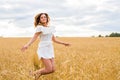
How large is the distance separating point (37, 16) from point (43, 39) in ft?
1.51

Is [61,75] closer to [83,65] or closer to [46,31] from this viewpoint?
[46,31]

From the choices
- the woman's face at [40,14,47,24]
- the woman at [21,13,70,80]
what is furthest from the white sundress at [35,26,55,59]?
the woman's face at [40,14,47,24]

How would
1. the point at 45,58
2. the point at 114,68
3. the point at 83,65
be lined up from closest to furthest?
the point at 45,58, the point at 114,68, the point at 83,65

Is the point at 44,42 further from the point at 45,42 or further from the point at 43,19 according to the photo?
the point at 43,19

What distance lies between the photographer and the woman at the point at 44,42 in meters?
6.76

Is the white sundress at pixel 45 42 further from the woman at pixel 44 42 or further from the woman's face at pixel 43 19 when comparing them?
the woman's face at pixel 43 19

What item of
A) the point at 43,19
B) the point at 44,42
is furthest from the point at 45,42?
the point at 43,19

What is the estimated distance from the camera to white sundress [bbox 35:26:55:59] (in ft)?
22.2

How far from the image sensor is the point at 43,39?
6855 millimetres

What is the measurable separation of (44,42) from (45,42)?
18 mm

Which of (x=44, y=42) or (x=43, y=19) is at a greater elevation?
(x=43, y=19)

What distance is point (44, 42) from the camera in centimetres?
682

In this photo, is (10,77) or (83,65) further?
(83,65)

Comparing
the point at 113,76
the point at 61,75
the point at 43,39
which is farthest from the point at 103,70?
the point at 43,39
